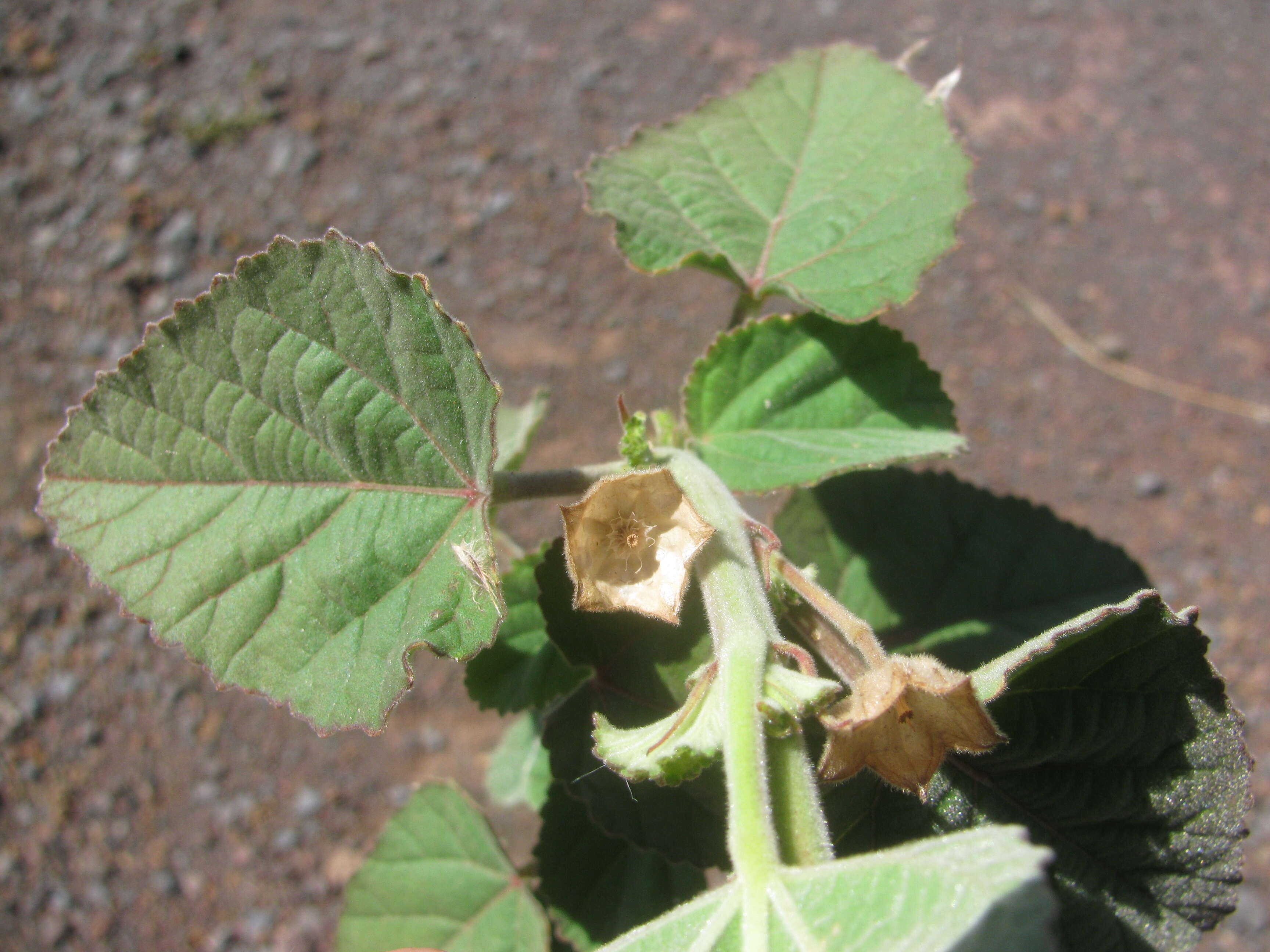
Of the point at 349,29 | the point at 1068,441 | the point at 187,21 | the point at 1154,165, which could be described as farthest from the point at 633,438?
the point at 187,21

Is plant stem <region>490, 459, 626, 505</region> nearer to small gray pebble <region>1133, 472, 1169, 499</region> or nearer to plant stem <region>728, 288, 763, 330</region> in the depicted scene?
plant stem <region>728, 288, 763, 330</region>

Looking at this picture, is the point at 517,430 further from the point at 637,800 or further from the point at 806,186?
the point at 637,800

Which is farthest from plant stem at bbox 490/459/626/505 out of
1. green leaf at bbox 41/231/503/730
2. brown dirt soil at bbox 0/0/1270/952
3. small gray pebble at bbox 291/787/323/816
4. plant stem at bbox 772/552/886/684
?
small gray pebble at bbox 291/787/323/816

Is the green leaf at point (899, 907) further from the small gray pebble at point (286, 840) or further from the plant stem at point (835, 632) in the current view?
the small gray pebble at point (286, 840)

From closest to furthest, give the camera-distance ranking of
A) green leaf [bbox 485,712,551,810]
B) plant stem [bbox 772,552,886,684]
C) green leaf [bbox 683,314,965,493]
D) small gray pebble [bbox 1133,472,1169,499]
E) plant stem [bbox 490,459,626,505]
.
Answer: plant stem [bbox 772,552,886,684], plant stem [bbox 490,459,626,505], green leaf [bbox 683,314,965,493], green leaf [bbox 485,712,551,810], small gray pebble [bbox 1133,472,1169,499]

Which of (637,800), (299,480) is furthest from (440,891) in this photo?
(299,480)

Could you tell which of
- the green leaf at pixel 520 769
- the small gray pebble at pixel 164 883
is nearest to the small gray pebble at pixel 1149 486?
the green leaf at pixel 520 769

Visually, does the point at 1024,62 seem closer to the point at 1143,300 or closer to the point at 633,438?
the point at 1143,300
